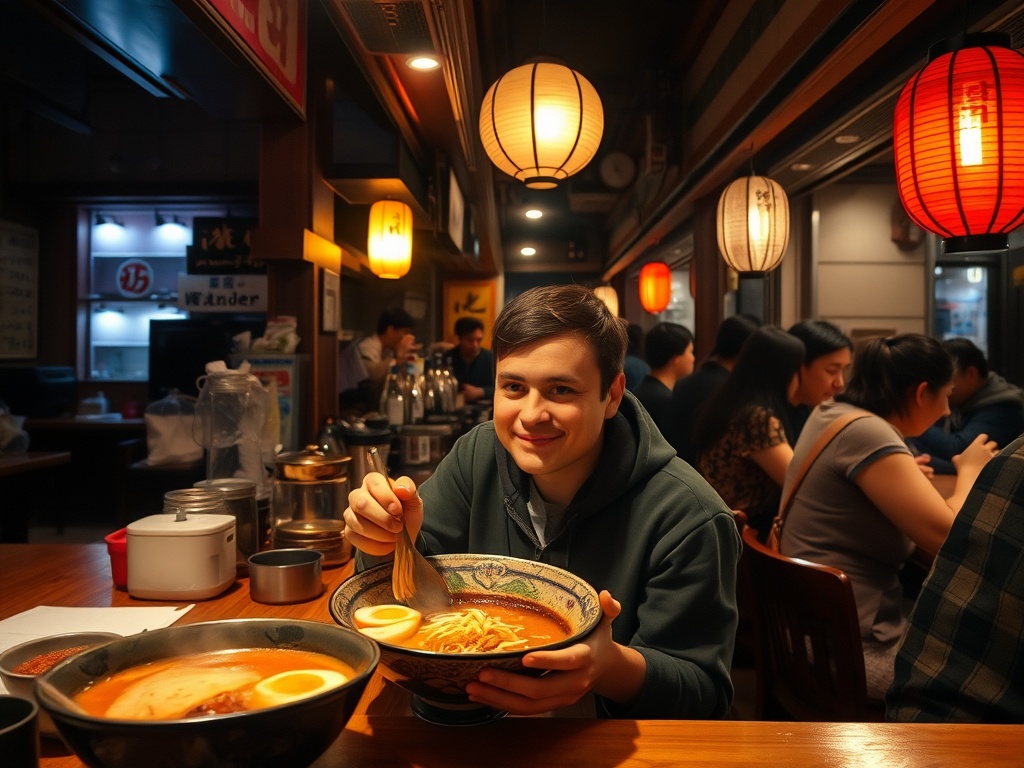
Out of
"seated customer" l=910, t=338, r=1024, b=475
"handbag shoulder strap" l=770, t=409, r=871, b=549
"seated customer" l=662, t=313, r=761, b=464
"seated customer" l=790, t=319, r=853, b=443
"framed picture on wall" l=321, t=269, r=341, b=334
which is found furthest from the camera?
"seated customer" l=910, t=338, r=1024, b=475

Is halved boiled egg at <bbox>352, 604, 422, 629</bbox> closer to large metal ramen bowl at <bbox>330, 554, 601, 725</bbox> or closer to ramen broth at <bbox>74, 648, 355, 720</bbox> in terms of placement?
large metal ramen bowl at <bbox>330, 554, 601, 725</bbox>

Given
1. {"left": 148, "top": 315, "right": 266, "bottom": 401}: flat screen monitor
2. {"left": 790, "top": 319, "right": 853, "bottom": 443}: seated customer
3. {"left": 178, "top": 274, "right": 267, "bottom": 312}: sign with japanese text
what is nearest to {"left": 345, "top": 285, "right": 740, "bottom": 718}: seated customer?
{"left": 790, "top": 319, "right": 853, "bottom": 443}: seated customer

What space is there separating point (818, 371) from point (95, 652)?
301 cm

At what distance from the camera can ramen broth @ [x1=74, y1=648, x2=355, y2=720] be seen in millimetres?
741

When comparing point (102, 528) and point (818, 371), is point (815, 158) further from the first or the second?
point (102, 528)

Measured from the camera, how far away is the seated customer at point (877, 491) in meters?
2.21

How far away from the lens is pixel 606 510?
1.44m

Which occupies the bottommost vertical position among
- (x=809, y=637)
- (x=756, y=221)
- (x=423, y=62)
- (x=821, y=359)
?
(x=809, y=637)

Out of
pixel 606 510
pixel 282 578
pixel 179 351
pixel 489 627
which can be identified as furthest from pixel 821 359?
pixel 179 351

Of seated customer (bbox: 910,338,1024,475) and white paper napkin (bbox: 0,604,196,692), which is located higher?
seated customer (bbox: 910,338,1024,475)

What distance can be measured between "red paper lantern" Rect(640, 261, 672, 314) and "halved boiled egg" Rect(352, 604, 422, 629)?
311 inches

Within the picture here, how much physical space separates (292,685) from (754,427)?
2573mm

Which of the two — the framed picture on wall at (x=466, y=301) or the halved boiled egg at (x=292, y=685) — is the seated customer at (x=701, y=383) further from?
the framed picture on wall at (x=466, y=301)

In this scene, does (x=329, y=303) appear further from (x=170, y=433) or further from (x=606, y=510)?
(x=606, y=510)
